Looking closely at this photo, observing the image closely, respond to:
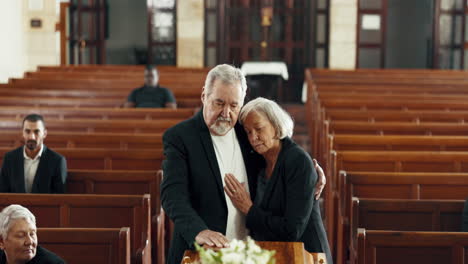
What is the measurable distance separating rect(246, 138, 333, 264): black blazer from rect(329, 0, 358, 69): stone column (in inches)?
505

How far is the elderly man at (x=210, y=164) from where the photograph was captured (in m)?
2.52

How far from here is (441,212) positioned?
3895 millimetres

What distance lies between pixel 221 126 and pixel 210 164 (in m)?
0.16

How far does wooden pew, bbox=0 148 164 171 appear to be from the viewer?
5.49 metres

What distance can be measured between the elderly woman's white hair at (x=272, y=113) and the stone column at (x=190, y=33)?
12.7 metres

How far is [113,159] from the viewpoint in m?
5.56

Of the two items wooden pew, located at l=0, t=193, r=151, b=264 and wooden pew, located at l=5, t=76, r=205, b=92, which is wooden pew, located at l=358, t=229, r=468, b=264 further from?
wooden pew, located at l=5, t=76, r=205, b=92

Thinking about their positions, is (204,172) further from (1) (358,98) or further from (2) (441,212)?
(1) (358,98)

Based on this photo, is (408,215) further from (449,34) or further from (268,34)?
(449,34)

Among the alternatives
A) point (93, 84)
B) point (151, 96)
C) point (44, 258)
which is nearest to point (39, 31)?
point (93, 84)

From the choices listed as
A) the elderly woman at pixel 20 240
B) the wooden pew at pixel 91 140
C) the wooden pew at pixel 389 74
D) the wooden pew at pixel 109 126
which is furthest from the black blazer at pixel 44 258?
the wooden pew at pixel 389 74

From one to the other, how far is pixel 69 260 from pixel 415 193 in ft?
7.70

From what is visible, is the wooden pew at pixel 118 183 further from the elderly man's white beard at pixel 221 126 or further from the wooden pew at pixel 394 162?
the elderly man's white beard at pixel 221 126

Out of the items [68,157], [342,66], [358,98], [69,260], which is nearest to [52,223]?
[69,260]
